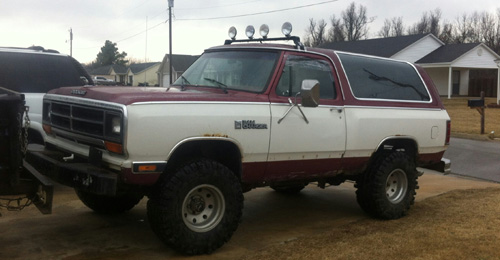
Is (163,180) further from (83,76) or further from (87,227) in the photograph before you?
(83,76)

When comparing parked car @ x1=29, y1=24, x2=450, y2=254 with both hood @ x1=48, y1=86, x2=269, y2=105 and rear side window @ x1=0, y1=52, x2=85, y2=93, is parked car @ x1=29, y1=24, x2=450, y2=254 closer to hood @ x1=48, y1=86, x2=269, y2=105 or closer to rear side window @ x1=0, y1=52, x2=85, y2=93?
hood @ x1=48, y1=86, x2=269, y2=105

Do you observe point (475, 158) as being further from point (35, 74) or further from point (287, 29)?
point (35, 74)

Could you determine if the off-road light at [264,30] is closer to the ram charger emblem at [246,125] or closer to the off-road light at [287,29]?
the off-road light at [287,29]

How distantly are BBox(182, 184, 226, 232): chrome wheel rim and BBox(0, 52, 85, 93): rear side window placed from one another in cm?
417

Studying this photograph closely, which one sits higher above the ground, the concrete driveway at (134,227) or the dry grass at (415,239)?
the dry grass at (415,239)

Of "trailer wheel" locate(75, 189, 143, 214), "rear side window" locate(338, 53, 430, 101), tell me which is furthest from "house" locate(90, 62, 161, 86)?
"trailer wheel" locate(75, 189, 143, 214)

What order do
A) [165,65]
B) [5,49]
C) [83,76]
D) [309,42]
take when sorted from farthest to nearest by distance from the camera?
1. [309,42]
2. [165,65]
3. [83,76]
4. [5,49]

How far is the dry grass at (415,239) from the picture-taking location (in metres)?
5.07

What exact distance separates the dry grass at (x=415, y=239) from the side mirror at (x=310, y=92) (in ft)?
4.81

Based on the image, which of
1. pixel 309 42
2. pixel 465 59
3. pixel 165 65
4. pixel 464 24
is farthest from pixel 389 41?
pixel 464 24

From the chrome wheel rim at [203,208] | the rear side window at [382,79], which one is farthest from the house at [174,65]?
the chrome wheel rim at [203,208]

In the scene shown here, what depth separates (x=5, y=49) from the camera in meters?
8.04

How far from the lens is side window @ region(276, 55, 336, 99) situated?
222 inches

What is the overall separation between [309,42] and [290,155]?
245 feet
